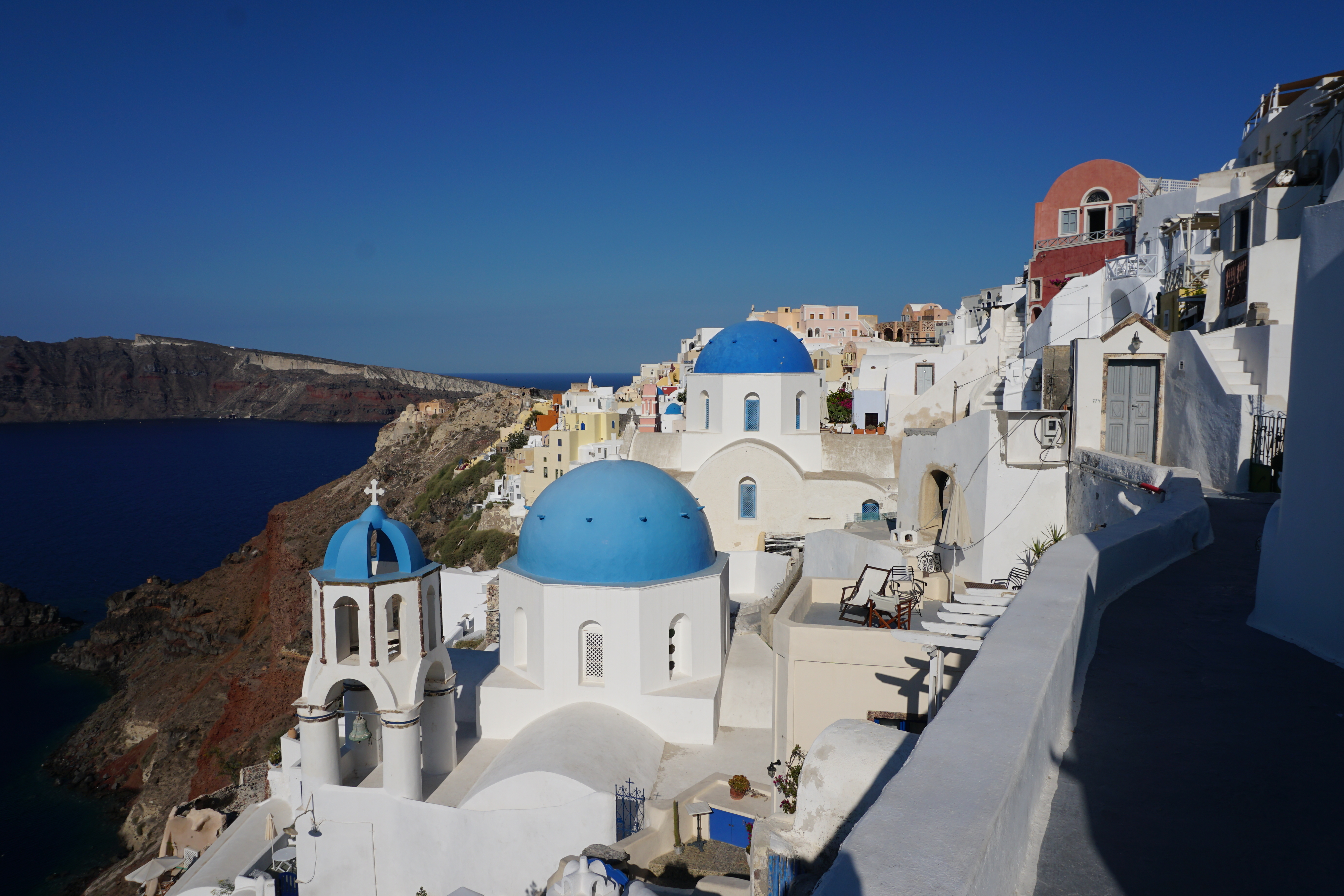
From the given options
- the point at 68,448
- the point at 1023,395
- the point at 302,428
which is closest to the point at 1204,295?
the point at 1023,395

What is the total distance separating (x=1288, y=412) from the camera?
14.1 ft

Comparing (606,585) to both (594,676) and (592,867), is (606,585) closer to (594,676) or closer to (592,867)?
(594,676)

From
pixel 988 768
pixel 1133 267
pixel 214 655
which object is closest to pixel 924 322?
pixel 1133 267

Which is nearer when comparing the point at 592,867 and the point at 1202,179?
the point at 592,867

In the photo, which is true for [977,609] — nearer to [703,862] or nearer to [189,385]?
[703,862]

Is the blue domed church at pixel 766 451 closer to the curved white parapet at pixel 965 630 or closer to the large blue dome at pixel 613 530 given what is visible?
the large blue dome at pixel 613 530

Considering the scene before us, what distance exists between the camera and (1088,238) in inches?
958

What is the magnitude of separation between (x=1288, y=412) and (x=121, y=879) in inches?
843

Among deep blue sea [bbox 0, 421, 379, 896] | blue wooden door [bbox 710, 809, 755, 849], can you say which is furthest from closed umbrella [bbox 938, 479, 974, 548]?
deep blue sea [bbox 0, 421, 379, 896]

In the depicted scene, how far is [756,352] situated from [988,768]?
1736 centimetres

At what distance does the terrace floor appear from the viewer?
233 cm

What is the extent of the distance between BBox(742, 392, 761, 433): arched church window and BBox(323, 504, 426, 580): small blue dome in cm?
1060

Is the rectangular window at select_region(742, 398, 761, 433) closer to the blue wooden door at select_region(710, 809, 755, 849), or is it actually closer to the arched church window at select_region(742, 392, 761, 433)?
the arched church window at select_region(742, 392, 761, 433)

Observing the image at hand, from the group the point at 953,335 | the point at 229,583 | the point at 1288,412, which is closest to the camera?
the point at 1288,412
